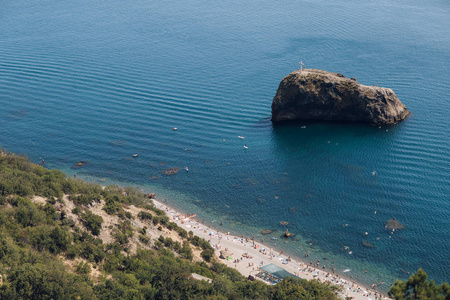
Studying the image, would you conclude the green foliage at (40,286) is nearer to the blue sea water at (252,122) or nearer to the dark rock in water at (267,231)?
the blue sea water at (252,122)

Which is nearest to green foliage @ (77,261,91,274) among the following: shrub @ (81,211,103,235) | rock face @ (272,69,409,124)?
shrub @ (81,211,103,235)

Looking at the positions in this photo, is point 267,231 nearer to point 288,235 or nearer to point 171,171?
point 288,235

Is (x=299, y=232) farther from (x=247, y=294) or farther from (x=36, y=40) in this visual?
(x=36, y=40)

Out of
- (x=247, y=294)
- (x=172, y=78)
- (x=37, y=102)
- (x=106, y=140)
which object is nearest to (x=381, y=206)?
(x=247, y=294)

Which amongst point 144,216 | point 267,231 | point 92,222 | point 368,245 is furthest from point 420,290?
point 267,231

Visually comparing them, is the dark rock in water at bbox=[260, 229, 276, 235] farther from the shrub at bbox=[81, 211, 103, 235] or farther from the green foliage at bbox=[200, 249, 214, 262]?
the shrub at bbox=[81, 211, 103, 235]

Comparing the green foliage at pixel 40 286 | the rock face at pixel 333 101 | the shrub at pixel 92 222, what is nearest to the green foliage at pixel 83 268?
the green foliage at pixel 40 286
